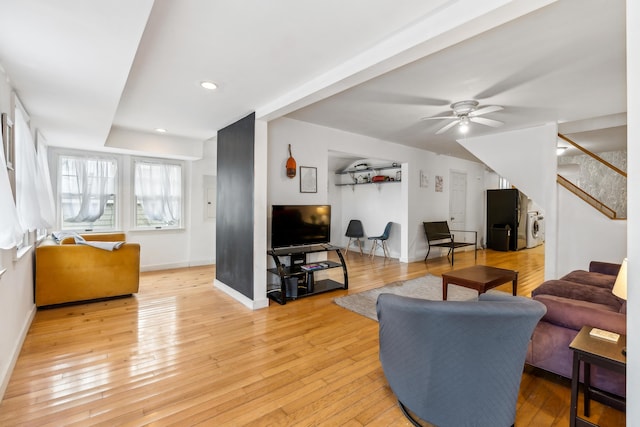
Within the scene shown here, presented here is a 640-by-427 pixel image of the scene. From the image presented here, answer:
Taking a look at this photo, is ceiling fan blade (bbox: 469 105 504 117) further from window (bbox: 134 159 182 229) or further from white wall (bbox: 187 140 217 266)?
window (bbox: 134 159 182 229)

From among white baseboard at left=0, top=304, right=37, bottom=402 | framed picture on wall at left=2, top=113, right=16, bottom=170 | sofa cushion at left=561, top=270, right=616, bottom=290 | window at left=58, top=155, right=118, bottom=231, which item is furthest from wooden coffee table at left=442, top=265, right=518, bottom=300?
window at left=58, top=155, right=118, bottom=231

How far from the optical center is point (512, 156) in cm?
498

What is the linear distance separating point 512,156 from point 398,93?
285 cm

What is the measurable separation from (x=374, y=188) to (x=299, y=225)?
3.90 metres

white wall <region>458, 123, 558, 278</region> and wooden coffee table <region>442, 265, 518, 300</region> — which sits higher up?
white wall <region>458, 123, 558, 278</region>

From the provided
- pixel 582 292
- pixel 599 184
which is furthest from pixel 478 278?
pixel 599 184

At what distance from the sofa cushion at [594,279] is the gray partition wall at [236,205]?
354 centimetres

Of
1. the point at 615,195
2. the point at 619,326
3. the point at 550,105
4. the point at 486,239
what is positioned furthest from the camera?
the point at 486,239

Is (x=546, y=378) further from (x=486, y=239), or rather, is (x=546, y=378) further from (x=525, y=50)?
(x=486, y=239)

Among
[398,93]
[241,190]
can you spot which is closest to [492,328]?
[398,93]

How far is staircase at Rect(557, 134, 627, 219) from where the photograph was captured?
406 cm

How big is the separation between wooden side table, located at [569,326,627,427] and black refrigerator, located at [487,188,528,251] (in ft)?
23.1

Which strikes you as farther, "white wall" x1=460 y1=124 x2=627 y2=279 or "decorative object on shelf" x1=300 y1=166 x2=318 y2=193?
"decorative object on shelf" x1=300 y1=166 x2=318 y2=193

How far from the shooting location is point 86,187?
5051 mm
